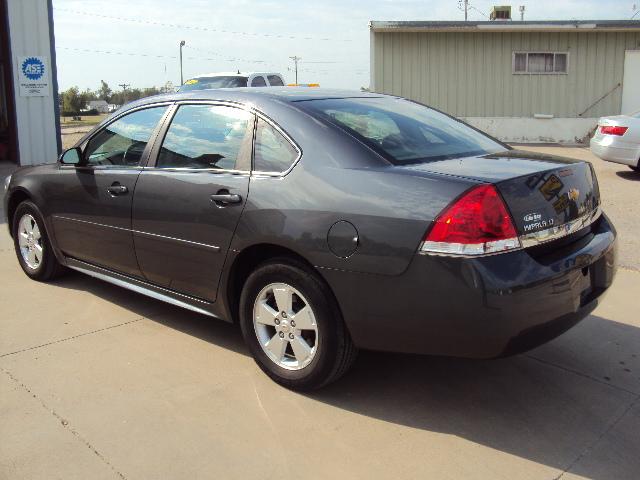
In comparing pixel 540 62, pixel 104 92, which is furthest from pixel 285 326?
pixel 104 92

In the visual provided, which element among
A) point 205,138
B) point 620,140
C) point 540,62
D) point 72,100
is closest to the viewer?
point 205,138

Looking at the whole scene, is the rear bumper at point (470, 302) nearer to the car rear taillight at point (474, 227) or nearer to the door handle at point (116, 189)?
the car rear taillight at point (474, 227)

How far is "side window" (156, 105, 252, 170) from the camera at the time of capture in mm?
3764

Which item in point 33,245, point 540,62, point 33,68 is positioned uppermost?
point 540,62

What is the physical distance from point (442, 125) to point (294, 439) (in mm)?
2137

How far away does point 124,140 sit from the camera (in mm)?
4551

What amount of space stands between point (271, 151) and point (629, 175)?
10433mm

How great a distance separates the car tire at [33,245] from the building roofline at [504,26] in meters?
15.1

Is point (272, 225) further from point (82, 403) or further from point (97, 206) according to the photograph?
point (97, 206)

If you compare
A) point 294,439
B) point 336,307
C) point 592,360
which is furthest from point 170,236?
point 592,360

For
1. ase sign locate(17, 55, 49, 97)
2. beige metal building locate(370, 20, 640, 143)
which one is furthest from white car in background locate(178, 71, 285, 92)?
beige metal building locate(370, 20, 640, 143)

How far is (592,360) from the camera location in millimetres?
3941

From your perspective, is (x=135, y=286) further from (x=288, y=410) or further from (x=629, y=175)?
(x=629, y=175)

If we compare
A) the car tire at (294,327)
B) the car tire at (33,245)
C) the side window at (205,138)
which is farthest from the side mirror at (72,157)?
the car tire at (294,327)
